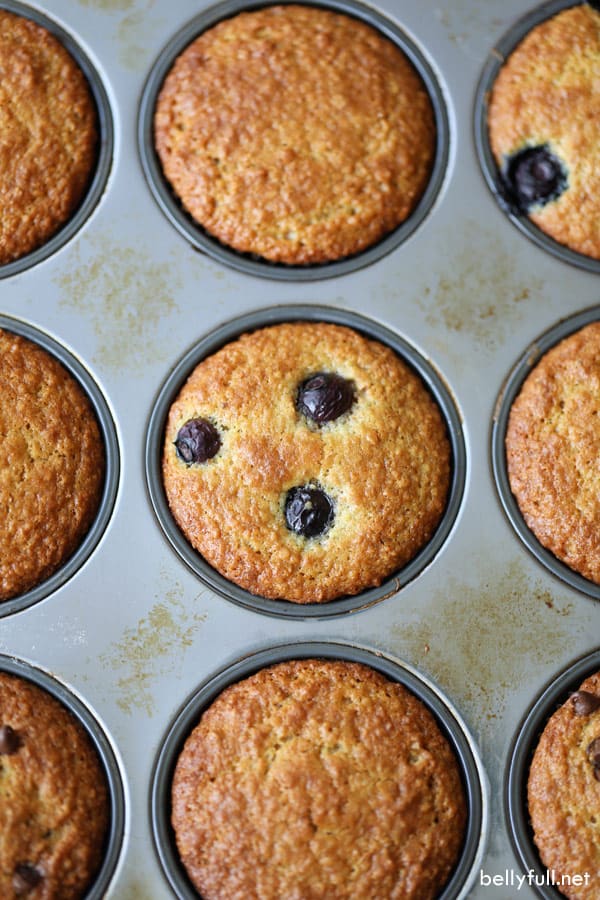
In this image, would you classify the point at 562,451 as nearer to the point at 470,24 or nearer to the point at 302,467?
the point at 302,467

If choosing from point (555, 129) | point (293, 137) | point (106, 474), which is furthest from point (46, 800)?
point (555, 129)

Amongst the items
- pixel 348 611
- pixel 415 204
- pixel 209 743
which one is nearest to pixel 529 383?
pixel 415 204

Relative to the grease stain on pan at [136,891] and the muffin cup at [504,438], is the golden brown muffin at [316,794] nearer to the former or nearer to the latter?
the grease stain on pan at [136,891]

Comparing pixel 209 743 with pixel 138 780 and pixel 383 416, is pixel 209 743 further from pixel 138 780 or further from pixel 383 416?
pixel 383 416

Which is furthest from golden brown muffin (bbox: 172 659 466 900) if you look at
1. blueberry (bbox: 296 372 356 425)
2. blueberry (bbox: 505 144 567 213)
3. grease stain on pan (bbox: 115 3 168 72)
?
grease stain on pan (bbox: 115 3 168 72)

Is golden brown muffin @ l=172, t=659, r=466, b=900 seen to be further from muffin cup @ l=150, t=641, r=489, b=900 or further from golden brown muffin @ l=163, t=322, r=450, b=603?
golden brown muffin @ l=163, t=322, r=450, b=603

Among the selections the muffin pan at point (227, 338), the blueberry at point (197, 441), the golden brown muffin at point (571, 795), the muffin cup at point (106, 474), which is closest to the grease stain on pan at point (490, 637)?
the muffin pan at point (227, 338)
